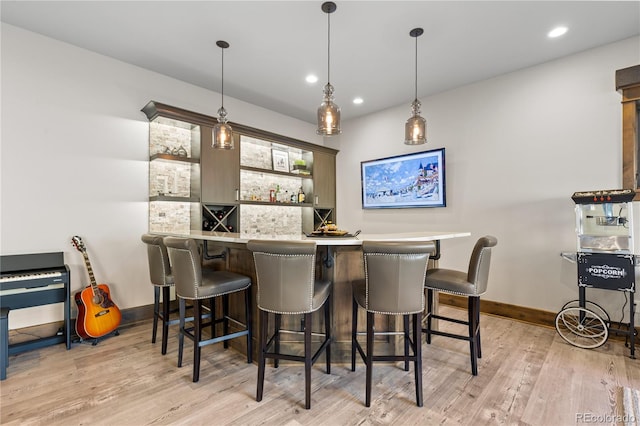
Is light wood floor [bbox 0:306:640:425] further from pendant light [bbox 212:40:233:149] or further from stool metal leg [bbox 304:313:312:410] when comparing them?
pendant light [bbox 212:40:233:149]

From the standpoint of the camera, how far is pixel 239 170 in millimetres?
4254

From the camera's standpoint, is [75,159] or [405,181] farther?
[405,181]

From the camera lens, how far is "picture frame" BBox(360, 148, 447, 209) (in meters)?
4.32

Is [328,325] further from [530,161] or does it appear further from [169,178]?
[530,161]

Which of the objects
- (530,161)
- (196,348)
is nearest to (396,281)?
(196,348)

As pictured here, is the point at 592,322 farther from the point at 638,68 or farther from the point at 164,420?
the point at 164,420

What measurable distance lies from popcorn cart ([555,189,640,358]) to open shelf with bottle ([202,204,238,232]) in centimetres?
402

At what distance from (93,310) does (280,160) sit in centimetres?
328

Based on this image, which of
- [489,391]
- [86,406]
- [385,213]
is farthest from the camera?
[385,213]

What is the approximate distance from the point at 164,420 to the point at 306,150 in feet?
14.1

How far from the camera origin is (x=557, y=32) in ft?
9.49

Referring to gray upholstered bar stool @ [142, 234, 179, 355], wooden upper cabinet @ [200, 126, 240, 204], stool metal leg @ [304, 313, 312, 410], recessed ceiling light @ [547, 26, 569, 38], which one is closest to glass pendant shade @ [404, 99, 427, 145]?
recessed ceiling light @ [547, 26, 569, 38]

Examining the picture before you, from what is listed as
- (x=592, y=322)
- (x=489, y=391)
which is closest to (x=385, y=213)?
(x=592, y=322)

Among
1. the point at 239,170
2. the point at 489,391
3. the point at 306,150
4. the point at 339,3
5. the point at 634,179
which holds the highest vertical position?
the point at 339,3
